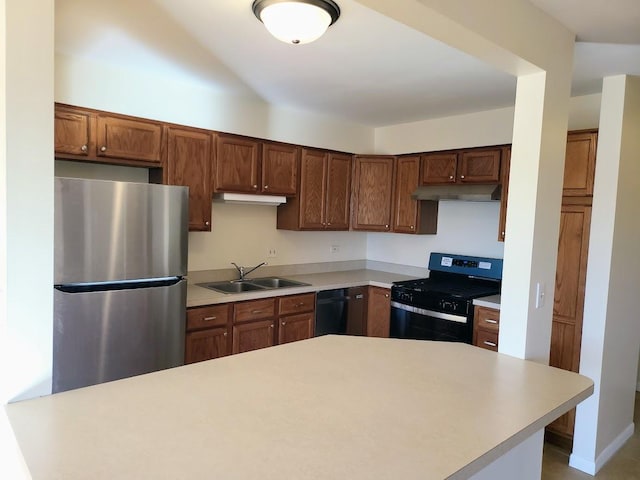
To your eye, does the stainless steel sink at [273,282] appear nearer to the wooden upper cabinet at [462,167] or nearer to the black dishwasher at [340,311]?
the black dishwasher at [340,311]

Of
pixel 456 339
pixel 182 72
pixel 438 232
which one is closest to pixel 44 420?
pixel 182 72

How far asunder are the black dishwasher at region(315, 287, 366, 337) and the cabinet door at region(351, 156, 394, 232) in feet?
2.22

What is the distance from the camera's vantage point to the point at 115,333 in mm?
2551

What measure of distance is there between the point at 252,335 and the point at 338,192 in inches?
64.8

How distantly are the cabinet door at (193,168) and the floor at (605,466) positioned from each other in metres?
2.85

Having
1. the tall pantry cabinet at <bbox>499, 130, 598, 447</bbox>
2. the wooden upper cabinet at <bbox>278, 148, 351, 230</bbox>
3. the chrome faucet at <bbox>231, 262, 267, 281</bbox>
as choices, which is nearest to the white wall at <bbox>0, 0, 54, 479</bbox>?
the chrome faucet at <bbox>231, 262, 267, 281</bbox>

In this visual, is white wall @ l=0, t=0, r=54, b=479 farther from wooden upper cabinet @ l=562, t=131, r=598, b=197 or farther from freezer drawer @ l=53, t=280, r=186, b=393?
wooden upper cabinet @ l=562, t=131, r=598, b=197

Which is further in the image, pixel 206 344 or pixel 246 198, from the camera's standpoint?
pixel 246 198

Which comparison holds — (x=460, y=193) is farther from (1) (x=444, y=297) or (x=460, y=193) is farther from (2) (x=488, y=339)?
(2) (x=488, y=339)

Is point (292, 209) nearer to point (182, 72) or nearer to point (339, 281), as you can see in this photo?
point (339, 281)

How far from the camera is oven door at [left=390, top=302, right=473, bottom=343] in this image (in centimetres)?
343

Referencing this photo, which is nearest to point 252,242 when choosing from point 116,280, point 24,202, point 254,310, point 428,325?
point 254,310

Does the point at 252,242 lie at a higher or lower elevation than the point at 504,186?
lower

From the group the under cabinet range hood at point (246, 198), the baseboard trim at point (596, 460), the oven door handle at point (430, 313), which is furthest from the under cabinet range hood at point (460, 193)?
the baseboard trim at point (596, 460)
